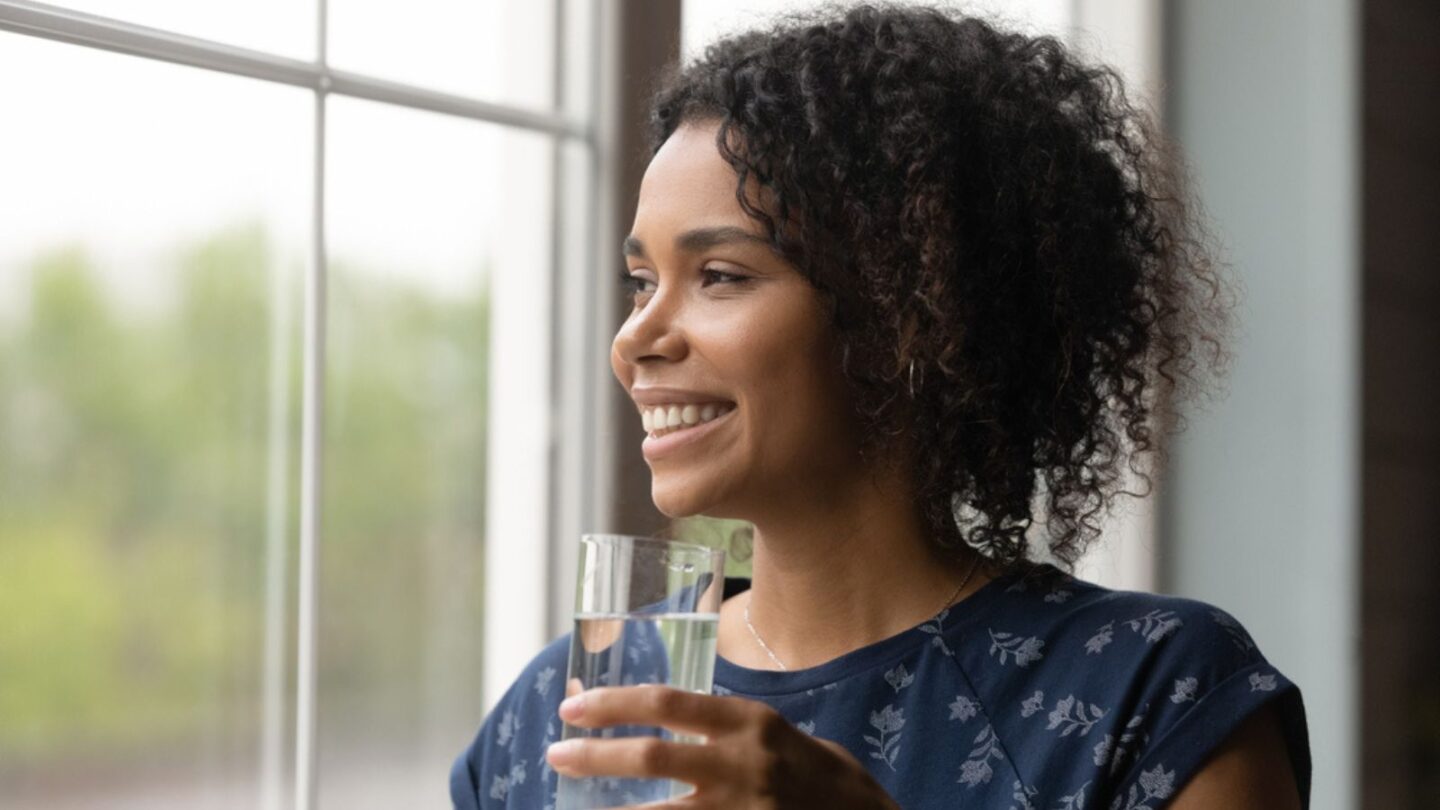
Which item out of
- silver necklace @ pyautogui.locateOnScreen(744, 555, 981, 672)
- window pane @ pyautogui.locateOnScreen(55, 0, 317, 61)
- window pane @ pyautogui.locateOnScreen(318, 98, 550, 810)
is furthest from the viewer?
window pane @ pyautogui.locateOnScreen(318, 98, 550, 810)

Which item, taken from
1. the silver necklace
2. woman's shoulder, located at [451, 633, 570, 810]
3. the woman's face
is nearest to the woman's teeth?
the woman's face

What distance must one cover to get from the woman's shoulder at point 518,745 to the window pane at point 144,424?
25cm

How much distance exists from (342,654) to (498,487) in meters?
0.32

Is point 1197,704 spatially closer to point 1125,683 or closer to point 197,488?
point 1125,683

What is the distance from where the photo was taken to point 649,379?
144cm

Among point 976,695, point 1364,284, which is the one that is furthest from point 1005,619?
point 1364,284

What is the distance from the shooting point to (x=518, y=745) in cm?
166

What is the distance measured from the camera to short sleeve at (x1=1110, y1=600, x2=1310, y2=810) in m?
1.33

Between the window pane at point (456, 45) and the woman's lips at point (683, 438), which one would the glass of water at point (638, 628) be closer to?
the woman's lips at point (683, 438)

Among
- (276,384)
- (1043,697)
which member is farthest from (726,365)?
(276,384)

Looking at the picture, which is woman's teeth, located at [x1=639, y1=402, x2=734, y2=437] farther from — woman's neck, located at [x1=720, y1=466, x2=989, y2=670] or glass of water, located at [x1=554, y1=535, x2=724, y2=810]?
glass of water, located at [x1=554, y1=535, x2=724, y2=810]

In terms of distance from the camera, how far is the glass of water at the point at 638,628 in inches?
38.5

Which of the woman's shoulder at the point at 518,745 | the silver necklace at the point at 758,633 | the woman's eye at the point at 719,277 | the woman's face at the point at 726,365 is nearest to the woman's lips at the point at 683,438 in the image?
the woman's face at the point at 726,365

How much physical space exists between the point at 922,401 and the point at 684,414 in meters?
0.23
